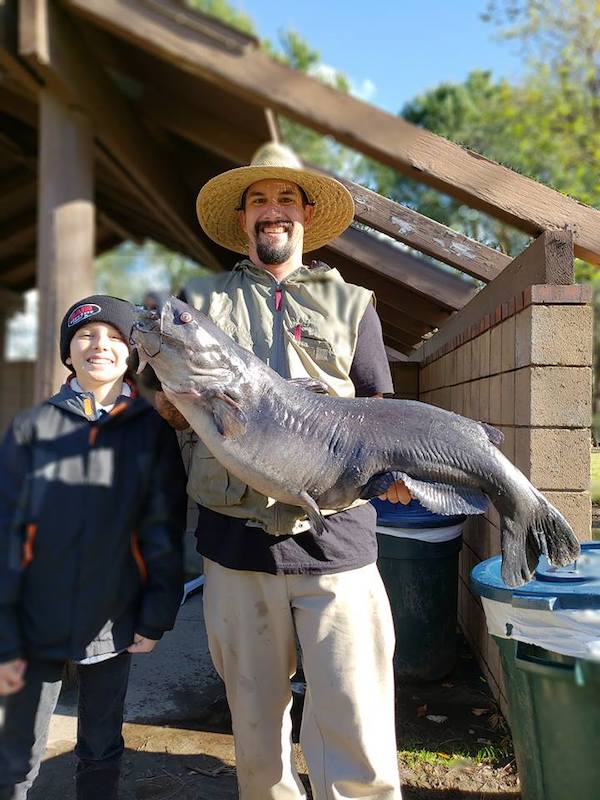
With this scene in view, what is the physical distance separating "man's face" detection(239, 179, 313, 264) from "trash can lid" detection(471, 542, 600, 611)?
148 cm

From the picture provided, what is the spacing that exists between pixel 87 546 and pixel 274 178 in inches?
60.9

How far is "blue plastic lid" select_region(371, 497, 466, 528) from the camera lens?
4.41 meters

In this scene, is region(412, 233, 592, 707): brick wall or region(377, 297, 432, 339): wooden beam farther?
region(377, 297, 432, 339): wooden beam

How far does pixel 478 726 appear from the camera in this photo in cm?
388

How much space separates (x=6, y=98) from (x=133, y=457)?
529 cm

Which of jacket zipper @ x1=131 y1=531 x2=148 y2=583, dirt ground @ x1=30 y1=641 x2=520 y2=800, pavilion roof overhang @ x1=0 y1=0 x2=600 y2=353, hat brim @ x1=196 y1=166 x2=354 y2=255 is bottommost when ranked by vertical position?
dirt ground @ x1=30 y1=641 x2=520 y2=800

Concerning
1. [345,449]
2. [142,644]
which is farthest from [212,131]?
[142,644]

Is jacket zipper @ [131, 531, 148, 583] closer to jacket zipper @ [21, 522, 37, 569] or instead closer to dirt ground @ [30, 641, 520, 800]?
jacket zipper @ [21, 522, 37, 569]

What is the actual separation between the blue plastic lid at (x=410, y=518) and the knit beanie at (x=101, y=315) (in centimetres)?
247

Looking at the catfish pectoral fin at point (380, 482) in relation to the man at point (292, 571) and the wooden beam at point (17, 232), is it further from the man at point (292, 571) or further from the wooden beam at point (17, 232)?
the wooden beam at point (17, 232)

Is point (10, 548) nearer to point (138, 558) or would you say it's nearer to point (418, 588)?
point (138, 558)

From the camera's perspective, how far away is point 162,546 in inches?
94.6

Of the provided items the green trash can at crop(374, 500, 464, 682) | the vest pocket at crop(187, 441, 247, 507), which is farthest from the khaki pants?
the green trash can at crop(374, 500, 464, 682)

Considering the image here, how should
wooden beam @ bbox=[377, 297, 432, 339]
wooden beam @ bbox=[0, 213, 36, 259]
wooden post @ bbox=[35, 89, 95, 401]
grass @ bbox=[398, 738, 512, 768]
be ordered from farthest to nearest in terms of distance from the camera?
wooden beam @ bbox=[0, 213, 36, 259] → wooden beam @ bbox=[377, 297, 432, 339] → wooden post @ bbox=[35, 89, 95, 401] → grass @ bbox=[398, 738, 512, 768]
